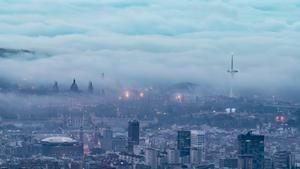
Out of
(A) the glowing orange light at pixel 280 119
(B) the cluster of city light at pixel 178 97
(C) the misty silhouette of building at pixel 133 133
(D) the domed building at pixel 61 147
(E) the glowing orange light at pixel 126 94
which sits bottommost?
(D) the domed building at pixel 61 147

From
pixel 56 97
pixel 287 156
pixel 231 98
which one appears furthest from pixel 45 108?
pixel 287 156

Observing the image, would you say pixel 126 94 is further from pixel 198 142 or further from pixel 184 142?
pixel 198 142

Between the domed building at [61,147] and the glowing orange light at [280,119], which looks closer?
the domed building at [61,147]

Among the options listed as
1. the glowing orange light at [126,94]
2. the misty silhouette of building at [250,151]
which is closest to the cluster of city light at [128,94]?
the glowing orange light at [126,94]

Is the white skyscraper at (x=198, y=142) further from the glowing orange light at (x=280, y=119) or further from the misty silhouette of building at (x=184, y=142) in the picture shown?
the glowing orange light at (x=280, y=119)

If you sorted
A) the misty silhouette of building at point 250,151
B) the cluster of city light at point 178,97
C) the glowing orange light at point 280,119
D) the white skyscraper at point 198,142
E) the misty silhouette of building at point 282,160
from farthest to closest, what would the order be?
the cluster of city light at point 178,97
the glowing orange light at point 280,119
the white skyscraper at point 198,142
the misty silhouette of building at point 250,151
the misty silhouette of building at point 282,160

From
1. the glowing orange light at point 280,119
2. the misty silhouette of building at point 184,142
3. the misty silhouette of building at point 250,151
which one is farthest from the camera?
the glowing orange light at point 280,119

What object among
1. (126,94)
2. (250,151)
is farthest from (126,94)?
(250,151)
